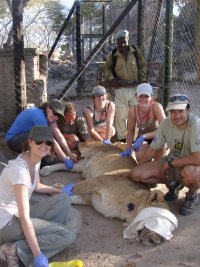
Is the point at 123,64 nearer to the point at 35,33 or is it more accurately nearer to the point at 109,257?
the point at 109,257

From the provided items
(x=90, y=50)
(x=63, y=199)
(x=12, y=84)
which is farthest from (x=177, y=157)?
(x=90, y=50)

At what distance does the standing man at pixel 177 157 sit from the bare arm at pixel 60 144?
39.7 inches

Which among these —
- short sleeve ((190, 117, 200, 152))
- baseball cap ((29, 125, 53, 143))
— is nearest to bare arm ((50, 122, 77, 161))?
short sleeve ((190, 117, 200, 152))

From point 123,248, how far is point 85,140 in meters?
2.42

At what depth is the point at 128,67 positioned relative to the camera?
5938mm

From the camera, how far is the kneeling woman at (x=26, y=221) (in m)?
2.67

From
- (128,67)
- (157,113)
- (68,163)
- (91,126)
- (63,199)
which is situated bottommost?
(68,163)

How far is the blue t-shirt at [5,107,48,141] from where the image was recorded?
452 cm

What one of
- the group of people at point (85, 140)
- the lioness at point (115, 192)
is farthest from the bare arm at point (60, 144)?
the lioness at point (115, 192)

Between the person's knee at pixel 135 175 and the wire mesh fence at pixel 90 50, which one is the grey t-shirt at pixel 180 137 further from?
the wire mesh fence at pixel 90 50

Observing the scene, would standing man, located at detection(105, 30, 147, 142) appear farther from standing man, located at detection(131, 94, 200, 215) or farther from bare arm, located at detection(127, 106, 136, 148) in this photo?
standing man, located at detection(131, 94, 200, 215)

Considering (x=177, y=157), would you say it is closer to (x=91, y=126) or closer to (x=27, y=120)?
(x=91, y=126)

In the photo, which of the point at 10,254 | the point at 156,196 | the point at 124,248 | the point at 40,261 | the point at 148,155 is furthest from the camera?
the point at 148,155

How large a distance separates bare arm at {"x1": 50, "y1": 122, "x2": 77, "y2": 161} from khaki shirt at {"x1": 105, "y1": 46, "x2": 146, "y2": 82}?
1.65m
